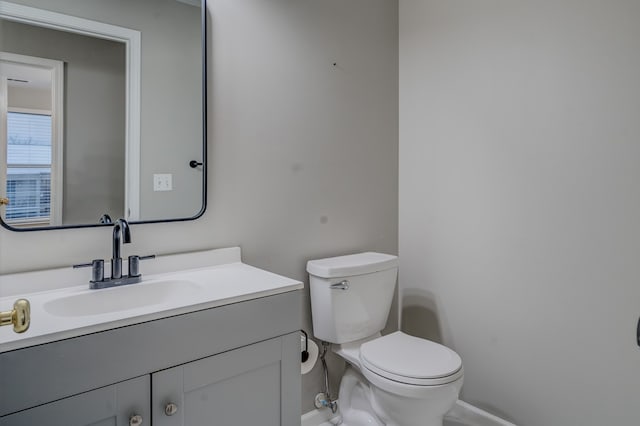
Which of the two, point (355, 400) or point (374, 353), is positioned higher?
point (374, 353)

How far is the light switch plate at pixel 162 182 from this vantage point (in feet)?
4.86

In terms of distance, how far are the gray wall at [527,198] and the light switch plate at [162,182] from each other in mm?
1319

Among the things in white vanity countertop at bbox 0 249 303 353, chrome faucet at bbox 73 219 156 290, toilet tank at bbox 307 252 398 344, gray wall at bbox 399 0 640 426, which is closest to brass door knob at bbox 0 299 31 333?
white vanity countertop at bbox 0 249 303 353

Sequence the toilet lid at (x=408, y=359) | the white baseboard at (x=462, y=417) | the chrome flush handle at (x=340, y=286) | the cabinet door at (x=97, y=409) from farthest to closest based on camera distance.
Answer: the white baseboard at (x=462, y=417)
the chrome flush handle at (x=340, y=286)
the toilet lid at (x=408, y=359)
the cabinet door at (x=97, y=409)

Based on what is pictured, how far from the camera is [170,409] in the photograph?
1016 millimetres

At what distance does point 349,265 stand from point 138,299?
0.88 m

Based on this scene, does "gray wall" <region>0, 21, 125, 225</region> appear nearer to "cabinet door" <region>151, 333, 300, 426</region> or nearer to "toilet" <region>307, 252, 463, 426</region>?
"cabinet door" <region>151, 333, 300, 426</region>

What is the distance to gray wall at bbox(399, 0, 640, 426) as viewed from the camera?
4.89ft

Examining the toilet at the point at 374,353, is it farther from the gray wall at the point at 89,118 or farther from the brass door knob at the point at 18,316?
the brass door knob at the point at 18,316


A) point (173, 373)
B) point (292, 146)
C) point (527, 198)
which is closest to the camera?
point (173, 373)

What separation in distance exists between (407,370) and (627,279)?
890mm

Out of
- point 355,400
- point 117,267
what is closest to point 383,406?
point 355,400

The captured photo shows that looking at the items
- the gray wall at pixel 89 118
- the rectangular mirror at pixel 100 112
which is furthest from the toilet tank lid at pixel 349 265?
the gray wall at pixel 89 118

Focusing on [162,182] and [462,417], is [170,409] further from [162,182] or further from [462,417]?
[462,417]
